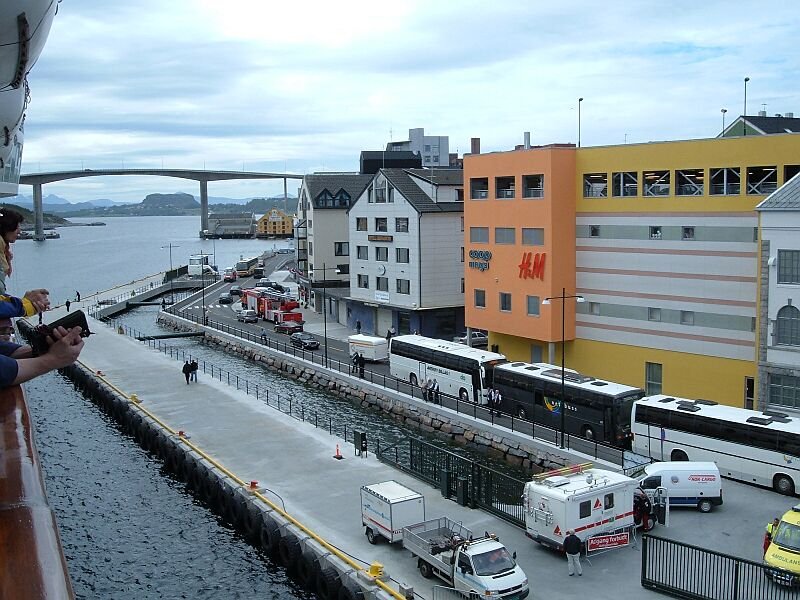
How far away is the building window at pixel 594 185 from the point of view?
37.8m

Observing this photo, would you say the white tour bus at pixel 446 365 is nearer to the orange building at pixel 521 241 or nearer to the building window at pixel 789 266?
the orange building at pixel 521 241

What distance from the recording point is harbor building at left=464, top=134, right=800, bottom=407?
3225 centimetres

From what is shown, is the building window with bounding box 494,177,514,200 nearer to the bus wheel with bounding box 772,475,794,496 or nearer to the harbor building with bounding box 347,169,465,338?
the harbor building with bounding box 347,169,465,338

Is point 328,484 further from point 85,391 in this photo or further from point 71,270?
point 71,270

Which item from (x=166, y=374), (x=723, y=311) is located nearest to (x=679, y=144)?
(x=723, y=311)

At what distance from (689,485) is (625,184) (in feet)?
57.5

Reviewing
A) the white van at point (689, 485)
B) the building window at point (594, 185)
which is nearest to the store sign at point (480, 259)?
the building window at point (594, 185)

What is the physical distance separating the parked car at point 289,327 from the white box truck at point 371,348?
39.9 ft

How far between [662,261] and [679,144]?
16.4 feet

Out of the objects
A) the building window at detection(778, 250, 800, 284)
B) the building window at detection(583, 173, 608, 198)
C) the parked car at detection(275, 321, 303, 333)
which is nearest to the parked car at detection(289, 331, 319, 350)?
the parked car at detection(275, 321, 303, 333)

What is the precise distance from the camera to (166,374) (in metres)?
45.0

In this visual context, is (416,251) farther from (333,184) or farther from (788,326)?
(788,326)

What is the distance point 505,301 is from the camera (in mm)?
41531

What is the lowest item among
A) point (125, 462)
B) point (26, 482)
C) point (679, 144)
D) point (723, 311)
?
point (125, 462)
